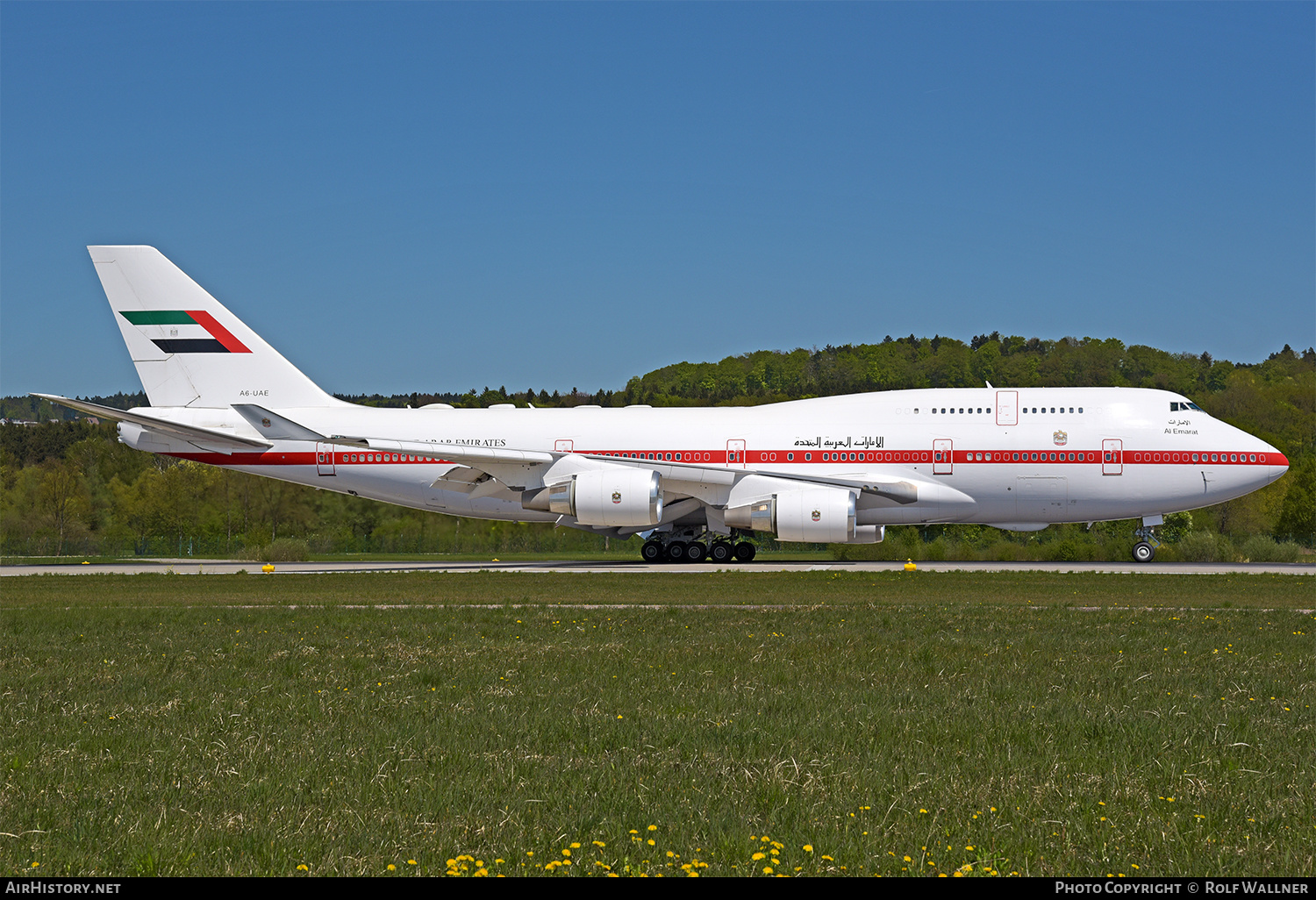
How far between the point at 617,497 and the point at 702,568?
3.06 metres

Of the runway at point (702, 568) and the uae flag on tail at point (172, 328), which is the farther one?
the uae flag on tail at point (172, 328)

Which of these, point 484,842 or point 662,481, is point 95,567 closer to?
point 662,481

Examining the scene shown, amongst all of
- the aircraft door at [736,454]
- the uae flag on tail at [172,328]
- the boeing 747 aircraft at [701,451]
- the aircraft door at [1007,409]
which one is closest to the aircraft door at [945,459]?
the boeing 747 aircraft at [701,451]

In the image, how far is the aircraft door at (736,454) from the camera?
32.1 m

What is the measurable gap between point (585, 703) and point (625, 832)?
138 inches

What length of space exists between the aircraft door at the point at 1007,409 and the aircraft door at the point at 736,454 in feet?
23.7

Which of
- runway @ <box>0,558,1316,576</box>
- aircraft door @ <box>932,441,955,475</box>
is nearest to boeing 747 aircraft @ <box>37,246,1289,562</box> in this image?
aircraft door @ <box>932,441,955,475</box>

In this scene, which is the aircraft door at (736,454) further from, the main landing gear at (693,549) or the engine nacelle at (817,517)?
the main landing gear at (693,549)

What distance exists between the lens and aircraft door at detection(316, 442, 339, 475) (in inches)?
1329

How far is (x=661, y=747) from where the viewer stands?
781cm

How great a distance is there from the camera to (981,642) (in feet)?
42.9

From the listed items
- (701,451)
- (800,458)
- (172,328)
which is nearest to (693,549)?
(701,451)

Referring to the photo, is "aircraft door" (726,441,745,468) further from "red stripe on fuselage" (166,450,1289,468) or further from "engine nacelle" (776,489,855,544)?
"engine nacelle" (776,489,855,544)
